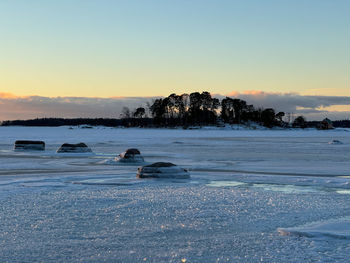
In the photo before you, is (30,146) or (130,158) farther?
(30,146)

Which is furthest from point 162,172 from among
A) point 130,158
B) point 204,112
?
point 204,112

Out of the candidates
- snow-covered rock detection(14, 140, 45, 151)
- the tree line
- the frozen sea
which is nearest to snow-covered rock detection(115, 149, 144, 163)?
the frozen sea

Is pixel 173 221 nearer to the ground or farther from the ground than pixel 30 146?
farther from the ground

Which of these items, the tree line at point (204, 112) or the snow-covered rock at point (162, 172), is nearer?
the snow-covered rock at point (162, 172)

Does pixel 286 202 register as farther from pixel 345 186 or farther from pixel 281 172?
pixel 281 172

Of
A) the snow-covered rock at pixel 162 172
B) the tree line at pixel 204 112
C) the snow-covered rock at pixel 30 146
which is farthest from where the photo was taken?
the tree line at pixel 204 112

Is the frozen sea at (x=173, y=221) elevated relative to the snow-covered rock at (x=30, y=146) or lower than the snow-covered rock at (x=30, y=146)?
elevated

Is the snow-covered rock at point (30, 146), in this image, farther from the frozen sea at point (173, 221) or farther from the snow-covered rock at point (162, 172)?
the snow-covered rock at point (162, 172)

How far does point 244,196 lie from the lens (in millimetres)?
8859

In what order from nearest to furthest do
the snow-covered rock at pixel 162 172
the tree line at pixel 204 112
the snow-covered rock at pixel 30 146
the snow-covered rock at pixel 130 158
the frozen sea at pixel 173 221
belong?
the frozen sea at pixel 173 221
the snow-covered rock at pixel 162 172
the snow-covered rock at pixel 130 158
the snow-covered rock at pixel 30 146
the tree line at pixel 204 112

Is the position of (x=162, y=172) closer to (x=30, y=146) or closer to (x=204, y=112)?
(x=30, y=146)

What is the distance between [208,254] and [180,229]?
1199 mm

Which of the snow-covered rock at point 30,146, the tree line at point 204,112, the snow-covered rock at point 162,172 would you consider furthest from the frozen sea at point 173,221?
the tree line at point 204,112

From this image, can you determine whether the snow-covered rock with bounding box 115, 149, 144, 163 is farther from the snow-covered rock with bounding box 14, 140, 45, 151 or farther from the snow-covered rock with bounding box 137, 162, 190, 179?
the snow-covered rock with bounding box 14, 140, 45, 151
